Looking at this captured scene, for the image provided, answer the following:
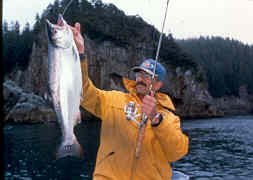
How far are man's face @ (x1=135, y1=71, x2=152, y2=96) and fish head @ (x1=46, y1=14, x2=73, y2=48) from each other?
1313 mm

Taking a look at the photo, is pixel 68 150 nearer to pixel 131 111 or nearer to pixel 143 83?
pixel 131 111

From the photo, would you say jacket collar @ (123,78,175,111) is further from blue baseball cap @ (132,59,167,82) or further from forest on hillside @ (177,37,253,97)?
forest on hillside @ (177,37,253,97)

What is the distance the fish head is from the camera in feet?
9.99

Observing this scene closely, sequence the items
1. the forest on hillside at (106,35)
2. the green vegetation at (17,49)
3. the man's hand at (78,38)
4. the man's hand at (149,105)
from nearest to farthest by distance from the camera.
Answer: the man's hand at (78,38) → the man's hand at (149,105) → the forest on hillside at (106,35) → the green vegetation at (17,49)

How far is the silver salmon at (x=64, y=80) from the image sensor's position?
309 centimetres

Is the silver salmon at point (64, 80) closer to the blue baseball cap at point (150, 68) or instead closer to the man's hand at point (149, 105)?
the man's hand at point (149, 105)

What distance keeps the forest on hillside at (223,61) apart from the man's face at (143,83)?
9761 cm

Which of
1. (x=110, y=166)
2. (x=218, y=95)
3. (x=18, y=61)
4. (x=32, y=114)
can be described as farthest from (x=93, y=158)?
(x=218, y=95)

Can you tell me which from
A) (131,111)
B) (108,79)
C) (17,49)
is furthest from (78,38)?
(17,49)

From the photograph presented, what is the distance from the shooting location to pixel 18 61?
79.8 m

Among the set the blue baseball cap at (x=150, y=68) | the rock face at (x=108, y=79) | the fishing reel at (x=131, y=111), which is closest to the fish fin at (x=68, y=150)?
the fishing reel at (x=131, y=111)

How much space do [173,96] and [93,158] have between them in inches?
2190

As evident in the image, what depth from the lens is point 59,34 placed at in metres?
3.06

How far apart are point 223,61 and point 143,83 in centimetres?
12138
